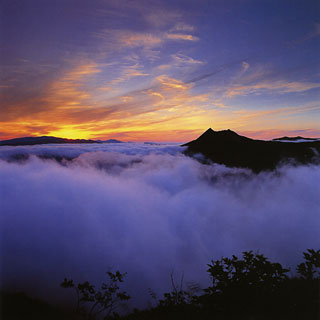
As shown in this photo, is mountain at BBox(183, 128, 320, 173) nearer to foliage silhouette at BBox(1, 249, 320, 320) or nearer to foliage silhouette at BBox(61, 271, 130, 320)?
foliage silhouette at BBox(1, 249, 320, 320)

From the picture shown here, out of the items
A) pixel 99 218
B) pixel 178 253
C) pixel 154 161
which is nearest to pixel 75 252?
pixel 99 218

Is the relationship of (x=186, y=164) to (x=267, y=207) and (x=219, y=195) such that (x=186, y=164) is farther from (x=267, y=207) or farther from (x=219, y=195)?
(x=267, y=207)

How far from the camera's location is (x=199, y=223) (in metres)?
53.0

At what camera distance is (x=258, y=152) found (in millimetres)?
75625

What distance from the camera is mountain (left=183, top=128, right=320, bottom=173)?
248ft

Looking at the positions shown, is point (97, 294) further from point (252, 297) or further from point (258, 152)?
point (258, 152)

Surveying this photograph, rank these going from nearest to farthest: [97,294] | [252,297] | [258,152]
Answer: [252,297]
[97,294]
[258,152]

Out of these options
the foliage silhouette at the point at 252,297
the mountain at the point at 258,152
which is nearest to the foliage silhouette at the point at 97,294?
the foliage silhouette at the point at 252,297

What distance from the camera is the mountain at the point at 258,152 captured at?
75625mm

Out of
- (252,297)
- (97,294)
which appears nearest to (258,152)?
(252,297)

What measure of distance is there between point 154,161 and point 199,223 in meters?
61.1

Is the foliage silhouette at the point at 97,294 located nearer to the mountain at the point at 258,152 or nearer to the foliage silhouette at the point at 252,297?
the foliage silhouette at the point at 252,297

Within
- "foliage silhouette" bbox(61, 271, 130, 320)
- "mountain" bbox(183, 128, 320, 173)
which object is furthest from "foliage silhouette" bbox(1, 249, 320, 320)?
"mountain" bbox(183, 128, 320, 173)

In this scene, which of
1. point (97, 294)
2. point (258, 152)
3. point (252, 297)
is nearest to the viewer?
point (252, 297)
